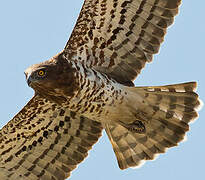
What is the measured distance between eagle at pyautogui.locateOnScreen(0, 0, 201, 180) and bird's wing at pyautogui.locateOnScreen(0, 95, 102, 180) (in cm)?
2

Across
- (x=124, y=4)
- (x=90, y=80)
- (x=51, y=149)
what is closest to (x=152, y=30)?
(x=124, y=4)

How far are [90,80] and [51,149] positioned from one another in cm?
233

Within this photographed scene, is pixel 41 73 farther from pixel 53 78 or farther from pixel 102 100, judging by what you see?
pixel 102 100

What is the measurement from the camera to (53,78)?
11.1m

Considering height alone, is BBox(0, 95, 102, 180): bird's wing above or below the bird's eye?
below

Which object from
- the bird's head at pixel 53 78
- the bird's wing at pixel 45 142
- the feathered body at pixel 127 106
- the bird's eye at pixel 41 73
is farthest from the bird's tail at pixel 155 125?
the bird's eye at pixel 41 73

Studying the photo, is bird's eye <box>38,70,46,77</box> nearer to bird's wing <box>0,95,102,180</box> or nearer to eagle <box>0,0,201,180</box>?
eagle <box>0,0,201,180</box>

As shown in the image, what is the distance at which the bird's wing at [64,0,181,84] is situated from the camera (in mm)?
11609

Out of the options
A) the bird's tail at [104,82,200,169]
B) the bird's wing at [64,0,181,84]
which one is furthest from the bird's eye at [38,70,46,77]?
the bird's tail at [104,82,200,169]

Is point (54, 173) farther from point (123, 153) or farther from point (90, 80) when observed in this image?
point (90, 80)

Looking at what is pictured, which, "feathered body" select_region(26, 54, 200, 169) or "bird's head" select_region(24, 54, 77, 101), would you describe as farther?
"feathered body" select_region(26, 54, 200, 169)

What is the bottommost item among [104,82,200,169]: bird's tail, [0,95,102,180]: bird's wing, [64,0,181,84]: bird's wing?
[0,95,102,180]: bird's wing

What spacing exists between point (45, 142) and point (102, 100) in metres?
2.10

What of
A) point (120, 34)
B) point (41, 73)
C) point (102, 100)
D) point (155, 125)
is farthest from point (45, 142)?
point (120, 34)
